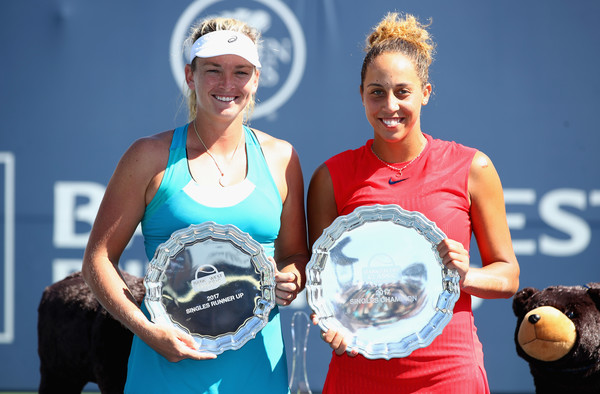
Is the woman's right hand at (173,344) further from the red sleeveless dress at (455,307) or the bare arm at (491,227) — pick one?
the bare arm at (491,227)

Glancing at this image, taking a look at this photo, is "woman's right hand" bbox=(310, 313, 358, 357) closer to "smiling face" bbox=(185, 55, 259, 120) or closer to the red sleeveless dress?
the red sleeveless dress

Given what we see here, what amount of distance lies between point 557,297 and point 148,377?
59.9 inches

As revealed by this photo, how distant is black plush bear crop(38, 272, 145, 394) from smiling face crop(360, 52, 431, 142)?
1.29m

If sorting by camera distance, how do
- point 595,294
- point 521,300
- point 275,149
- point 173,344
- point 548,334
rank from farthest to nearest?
point 521,300, point 595,294, point 548,334, point 275,149, point 173,344

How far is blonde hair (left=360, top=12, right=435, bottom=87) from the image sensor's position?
1.99 metres

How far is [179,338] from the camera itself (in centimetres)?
176

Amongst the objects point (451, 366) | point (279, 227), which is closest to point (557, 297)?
point (451, 366)

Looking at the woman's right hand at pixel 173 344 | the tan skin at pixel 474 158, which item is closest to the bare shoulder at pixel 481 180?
the tan skin at pixel 474 158

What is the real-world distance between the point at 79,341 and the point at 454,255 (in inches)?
63.9

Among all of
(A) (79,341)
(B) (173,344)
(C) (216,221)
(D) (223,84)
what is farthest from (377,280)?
(A) (79,341)

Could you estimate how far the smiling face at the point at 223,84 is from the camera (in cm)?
191

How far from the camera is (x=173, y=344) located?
1.73 meters

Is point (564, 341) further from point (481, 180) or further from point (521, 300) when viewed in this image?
point (481, 180)

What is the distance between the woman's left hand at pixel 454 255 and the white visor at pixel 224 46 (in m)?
0.72
